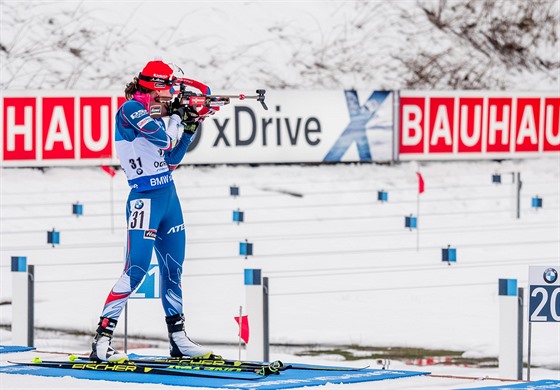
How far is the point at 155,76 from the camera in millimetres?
9445

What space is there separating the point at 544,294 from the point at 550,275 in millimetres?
148

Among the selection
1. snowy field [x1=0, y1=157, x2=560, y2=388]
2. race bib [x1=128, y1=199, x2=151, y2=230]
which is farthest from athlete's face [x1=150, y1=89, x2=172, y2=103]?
snowy field [x1=0, y1=157, x2=560, y2=388]

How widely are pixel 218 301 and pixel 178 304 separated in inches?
250

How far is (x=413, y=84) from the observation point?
36750 mm

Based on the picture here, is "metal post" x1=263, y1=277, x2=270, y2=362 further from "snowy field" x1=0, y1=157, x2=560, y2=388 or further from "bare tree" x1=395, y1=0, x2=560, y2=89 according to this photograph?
"bare tree" x1=395, y1=0, x2=560, y2=89

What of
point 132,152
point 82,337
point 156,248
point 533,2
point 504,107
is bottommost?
point 82,337

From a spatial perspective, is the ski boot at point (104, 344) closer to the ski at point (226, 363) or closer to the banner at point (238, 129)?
the ski at point (226, 363)

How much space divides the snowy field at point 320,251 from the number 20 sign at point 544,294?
2.85 feet

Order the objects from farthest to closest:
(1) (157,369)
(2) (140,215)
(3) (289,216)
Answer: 1. (3) (289,216)
2. (2) (140,215)
3. (1) (157,369)

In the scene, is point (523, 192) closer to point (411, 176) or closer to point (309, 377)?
point (411, 176)

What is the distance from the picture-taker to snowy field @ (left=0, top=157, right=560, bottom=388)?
1372cm

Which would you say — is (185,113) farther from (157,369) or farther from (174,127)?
(157,369)

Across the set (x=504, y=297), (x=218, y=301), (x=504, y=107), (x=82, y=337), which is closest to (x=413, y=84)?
(x=504, y=107)

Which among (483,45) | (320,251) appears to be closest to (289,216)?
(320,251)
